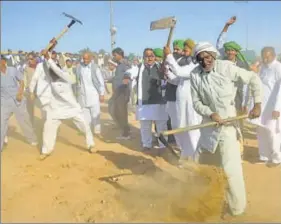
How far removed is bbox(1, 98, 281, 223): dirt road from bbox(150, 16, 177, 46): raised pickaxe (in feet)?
6.37

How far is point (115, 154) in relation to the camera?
23.4 ft

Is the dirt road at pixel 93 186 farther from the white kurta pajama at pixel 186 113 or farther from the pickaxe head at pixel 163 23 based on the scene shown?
the pickaxe head at pixel 163 23

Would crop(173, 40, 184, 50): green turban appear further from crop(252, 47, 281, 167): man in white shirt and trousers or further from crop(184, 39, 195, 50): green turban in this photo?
crop(252, 47, 281, 167): man in white shirt and trousers

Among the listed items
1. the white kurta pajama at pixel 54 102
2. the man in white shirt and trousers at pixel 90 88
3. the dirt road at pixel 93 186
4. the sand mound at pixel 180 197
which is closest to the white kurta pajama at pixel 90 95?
the man in white shirt and trousers at pixel 90 88

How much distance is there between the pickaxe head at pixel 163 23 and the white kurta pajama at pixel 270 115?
169 centimetres

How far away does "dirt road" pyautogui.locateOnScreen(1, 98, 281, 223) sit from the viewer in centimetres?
423

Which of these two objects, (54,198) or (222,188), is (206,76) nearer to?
(222,188)

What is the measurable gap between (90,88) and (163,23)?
312 centimetres

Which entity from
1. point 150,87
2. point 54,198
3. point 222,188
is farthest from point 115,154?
point 222,188

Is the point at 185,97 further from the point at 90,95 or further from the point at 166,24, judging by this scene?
the point at 90,95

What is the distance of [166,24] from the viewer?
5648 millimetres

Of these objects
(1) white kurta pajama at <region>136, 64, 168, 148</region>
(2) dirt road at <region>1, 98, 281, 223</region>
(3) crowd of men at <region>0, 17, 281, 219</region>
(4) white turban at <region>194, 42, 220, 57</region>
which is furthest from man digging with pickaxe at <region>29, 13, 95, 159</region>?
(4) white turban at <region>194, 42, 220, 57</region>

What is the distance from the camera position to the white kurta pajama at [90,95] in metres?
8.33

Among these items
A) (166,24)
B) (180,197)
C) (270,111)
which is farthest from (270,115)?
(180,197)
